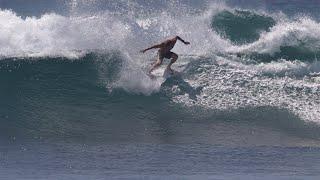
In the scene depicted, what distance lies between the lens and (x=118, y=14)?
2667cm

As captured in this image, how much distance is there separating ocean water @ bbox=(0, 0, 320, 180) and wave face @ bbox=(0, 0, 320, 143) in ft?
0.11

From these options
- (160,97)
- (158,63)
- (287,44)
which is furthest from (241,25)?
(160,97)

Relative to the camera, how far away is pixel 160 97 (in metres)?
19.6

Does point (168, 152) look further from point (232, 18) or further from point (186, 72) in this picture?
point (232, 18)

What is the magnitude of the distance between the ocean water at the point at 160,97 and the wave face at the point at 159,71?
32 millimetres

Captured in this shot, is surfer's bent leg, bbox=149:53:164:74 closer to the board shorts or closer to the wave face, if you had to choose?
the board shorts

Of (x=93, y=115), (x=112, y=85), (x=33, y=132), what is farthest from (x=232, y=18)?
(x=33, y=132)

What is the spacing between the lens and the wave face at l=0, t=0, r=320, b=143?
18.5 m

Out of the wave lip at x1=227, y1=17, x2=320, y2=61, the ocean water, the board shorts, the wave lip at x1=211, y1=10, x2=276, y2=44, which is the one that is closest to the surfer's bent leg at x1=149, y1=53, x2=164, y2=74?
the board shorts

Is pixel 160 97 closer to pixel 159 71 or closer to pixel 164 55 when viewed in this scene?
pixel 159 71

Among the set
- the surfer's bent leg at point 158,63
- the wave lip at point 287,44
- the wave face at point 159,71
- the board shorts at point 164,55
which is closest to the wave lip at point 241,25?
the wave face at point 159,71

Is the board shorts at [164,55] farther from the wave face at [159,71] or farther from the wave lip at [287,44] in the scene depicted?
the wave lip at [287,44]

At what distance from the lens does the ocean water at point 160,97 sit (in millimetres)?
14383

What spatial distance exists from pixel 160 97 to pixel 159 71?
145cm
